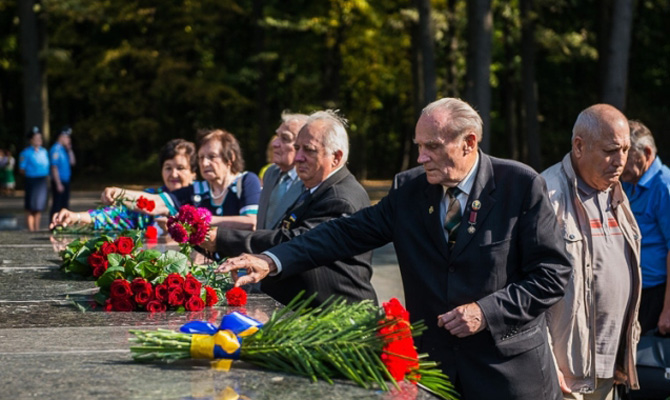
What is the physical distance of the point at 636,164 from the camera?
6648 millimetres

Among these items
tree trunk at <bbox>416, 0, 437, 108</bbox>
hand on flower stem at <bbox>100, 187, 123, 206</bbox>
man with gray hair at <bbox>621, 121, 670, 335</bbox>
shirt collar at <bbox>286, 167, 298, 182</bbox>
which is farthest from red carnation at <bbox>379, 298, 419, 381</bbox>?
tree trunk at <bbox>416, 0, 437, 108</bbox>

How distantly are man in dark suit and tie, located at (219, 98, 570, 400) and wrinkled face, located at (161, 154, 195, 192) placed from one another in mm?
4393

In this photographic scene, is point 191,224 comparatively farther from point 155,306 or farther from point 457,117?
point 457,117

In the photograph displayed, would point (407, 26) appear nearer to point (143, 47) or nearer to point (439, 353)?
point (143, 47)

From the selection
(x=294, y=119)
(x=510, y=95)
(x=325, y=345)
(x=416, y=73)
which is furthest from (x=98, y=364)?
(x=510, y=95)

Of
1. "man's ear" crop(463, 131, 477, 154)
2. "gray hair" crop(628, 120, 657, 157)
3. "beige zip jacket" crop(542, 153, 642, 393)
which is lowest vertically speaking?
"beige zip jacket" crop(542, 153, 642, 393)

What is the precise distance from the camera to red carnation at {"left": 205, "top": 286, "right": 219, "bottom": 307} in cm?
468

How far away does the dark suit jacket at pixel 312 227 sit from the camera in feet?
17.9

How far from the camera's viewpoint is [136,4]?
3862 centimetres

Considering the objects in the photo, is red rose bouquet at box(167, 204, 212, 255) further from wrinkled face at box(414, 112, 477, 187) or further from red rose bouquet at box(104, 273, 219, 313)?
wrinkled face at box(414, 112, 477, 187)

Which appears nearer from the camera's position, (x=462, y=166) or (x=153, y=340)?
(x=153, y=340)

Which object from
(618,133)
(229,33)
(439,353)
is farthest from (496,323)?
(229,33)

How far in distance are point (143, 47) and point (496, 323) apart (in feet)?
124

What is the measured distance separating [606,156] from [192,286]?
1.97 m
